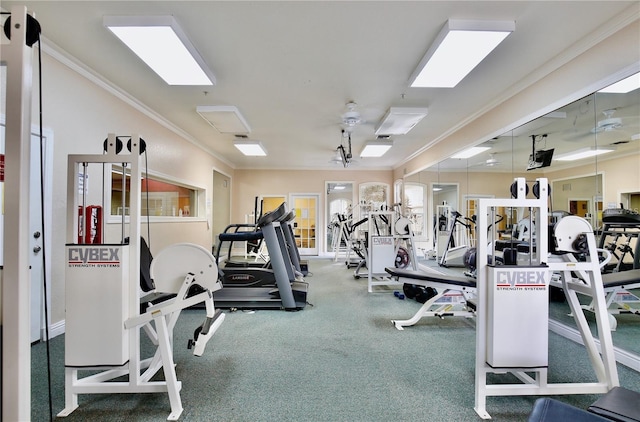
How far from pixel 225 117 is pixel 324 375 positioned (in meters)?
3.44

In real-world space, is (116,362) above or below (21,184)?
below

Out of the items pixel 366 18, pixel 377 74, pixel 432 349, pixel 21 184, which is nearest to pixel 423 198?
pixel 377 74

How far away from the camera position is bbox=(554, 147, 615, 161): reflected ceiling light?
99.2 inches

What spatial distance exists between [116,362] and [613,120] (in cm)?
410

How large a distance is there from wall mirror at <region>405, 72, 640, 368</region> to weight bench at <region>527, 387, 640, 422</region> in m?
1.32

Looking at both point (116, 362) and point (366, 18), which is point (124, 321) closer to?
point (116, 362)

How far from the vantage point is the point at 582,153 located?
8.87 feet

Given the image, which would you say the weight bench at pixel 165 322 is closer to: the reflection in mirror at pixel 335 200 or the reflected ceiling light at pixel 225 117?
the reflected ceiling light at pixel 225 117

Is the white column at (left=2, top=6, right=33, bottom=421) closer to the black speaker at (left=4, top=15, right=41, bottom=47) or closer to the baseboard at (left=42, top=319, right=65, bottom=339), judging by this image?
the black speaker at (left=4, top=15, right=41, bottom=47)

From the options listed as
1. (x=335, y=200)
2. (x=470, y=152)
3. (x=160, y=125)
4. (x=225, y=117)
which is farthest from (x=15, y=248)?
(x=335, y=200)

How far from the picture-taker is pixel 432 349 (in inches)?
102

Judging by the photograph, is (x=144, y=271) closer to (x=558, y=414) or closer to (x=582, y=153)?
(x=558, y=414)

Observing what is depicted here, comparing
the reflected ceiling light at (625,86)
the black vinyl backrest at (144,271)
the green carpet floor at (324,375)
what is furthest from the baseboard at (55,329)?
the reflected ceiling light at (625,86)

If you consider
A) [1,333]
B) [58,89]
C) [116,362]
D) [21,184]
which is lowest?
[116,362]
